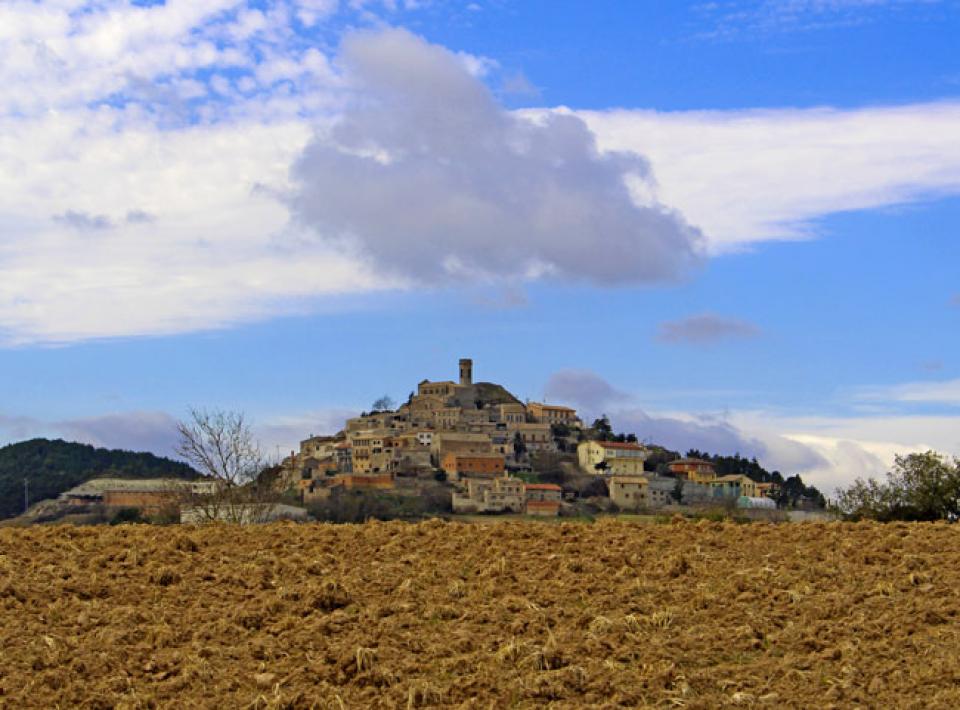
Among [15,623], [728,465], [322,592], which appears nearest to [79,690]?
[15,623]

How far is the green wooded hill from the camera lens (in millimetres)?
160500

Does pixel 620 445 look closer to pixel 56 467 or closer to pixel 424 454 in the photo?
pixel 424 454

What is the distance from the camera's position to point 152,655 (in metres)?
10.3

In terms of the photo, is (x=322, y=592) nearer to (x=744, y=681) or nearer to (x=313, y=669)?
(x=313, y=669)

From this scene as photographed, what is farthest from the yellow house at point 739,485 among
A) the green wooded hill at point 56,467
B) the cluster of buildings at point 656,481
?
the green wooded hill at point 56,467

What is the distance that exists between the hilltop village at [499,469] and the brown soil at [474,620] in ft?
422

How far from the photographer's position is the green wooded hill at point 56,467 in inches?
6319

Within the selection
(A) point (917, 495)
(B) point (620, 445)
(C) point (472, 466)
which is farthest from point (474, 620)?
(B) point (620, 445)

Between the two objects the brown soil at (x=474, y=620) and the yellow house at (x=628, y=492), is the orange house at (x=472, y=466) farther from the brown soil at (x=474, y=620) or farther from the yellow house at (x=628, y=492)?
the brown soil at (x=474, y=620)

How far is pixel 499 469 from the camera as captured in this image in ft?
554

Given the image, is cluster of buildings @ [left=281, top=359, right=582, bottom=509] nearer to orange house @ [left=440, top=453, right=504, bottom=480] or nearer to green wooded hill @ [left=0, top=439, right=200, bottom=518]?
orange house @ [left=440, top=453, right=504, bottom=480]

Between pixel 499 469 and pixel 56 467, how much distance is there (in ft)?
213

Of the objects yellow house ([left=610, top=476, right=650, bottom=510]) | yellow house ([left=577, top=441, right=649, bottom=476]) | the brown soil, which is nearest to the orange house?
yellow house ([left=610, top=476, right=650, bottom=510])

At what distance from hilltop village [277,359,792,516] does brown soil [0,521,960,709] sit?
12867 cm
